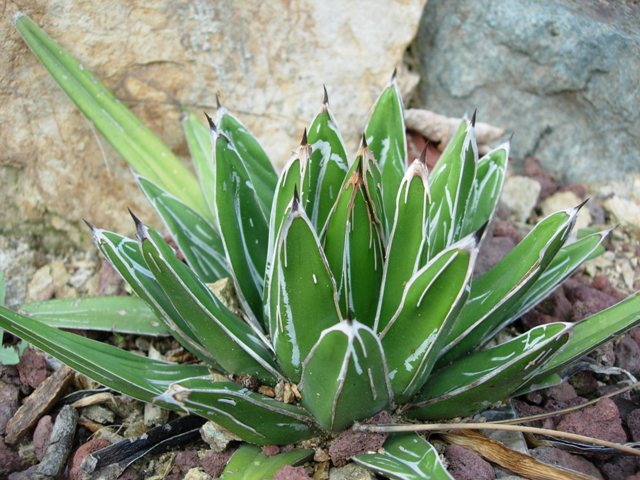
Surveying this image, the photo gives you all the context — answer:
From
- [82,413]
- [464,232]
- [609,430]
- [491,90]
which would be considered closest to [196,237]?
[82,413]

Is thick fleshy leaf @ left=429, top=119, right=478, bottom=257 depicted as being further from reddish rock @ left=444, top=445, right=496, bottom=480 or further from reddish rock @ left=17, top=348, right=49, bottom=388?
reddish rock @ left=17, top=348, right=49, bottom=388

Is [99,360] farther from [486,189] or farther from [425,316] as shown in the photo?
[486,189]

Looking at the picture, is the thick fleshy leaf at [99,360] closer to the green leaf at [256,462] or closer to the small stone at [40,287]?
the green leaf at [256,462]

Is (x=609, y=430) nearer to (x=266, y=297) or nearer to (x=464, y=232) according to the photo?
(x=464, y=232)

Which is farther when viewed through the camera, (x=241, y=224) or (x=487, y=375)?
(x=241, y=224)

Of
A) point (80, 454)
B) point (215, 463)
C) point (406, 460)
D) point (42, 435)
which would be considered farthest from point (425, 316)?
point (42, 435)

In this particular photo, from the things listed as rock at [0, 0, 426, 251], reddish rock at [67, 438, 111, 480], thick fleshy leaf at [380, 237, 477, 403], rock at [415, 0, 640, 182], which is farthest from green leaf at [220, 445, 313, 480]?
rock at [415, 0, 640, 182]

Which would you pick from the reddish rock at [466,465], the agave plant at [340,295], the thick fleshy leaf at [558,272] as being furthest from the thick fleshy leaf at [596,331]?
the reddish rock at [466,465]
